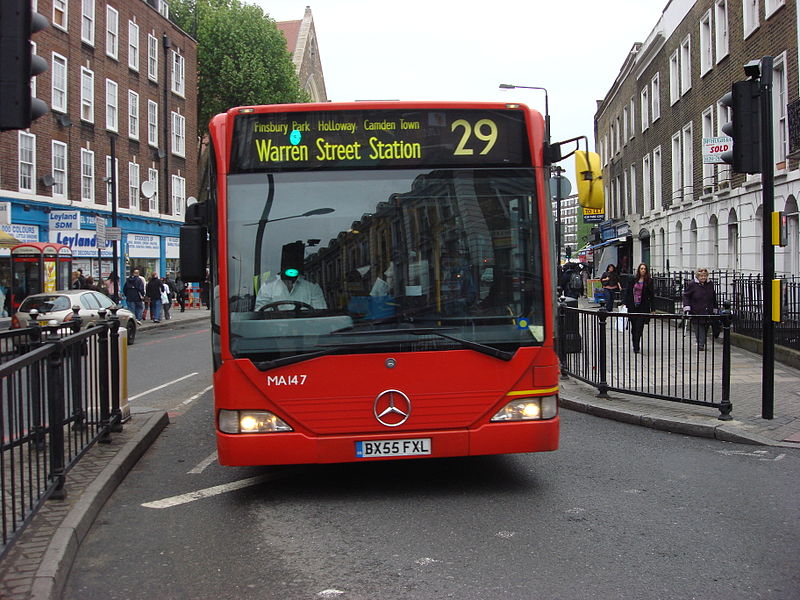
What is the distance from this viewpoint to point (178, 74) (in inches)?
1671

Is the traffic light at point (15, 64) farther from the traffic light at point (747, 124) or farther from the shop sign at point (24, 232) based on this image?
the shop sign at point (24, 232)

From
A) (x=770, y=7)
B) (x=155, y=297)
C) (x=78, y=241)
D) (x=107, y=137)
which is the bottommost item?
(x=155, y=297)

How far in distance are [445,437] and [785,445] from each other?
3760 mm

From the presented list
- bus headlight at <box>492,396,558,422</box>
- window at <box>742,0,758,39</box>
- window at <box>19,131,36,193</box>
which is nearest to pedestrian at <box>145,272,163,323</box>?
window at <box>19,131,36,193</box>

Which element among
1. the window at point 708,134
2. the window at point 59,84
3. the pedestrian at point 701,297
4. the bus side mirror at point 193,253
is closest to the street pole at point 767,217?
the bus side mirror at point 193,253

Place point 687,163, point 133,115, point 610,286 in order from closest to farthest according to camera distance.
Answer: point 610,286 < point 687,163 < point 133,115

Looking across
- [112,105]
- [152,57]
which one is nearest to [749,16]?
[112,105]

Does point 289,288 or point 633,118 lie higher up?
point 633,118

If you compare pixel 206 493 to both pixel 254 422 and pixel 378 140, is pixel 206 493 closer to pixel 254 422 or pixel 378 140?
pixel 254 422

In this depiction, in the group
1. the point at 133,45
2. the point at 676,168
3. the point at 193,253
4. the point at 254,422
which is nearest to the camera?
the point at 254,422

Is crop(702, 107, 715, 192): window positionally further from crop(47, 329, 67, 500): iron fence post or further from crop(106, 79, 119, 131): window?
crop(106, 79, 119, 131): window

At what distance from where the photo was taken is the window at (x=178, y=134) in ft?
138

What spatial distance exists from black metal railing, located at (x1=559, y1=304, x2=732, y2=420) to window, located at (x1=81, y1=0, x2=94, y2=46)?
29094 mm

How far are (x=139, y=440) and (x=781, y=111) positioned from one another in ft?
54.7
